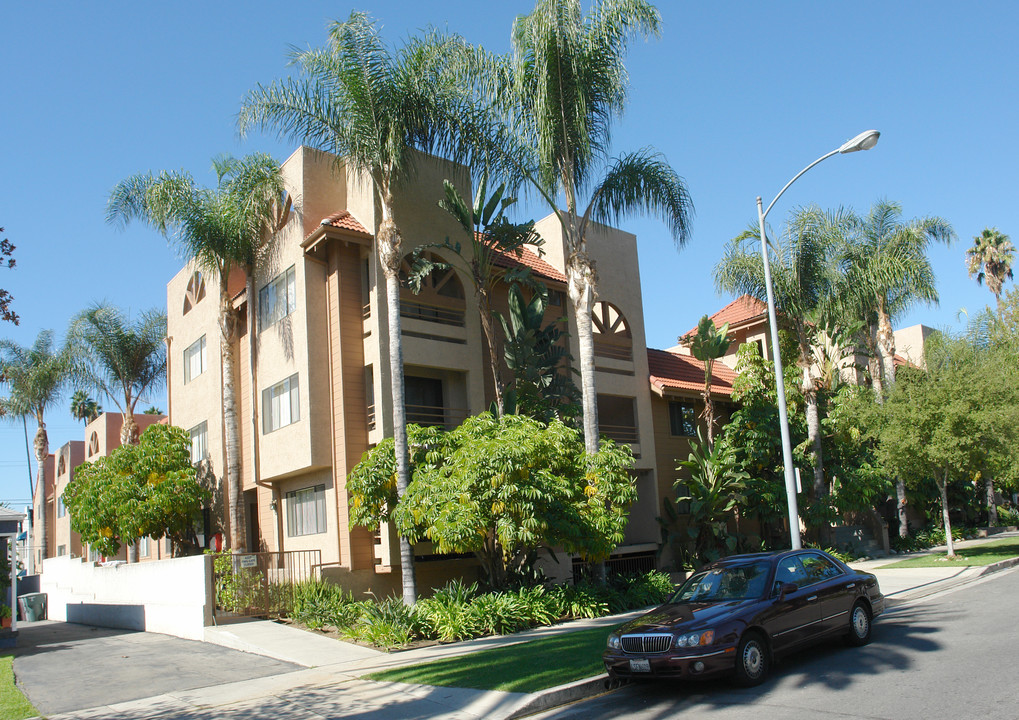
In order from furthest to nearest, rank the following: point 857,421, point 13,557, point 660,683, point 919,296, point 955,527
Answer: point 955,527
point 919,296
point 857,421
point 13,557
point 660,683

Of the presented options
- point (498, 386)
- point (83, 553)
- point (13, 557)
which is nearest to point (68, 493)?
point (13, 557)

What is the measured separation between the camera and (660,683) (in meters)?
9.71

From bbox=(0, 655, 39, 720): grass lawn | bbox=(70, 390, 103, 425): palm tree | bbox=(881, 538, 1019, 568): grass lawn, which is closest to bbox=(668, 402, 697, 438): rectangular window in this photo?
bbox=(881, 538, 1019, 568): grass lawn

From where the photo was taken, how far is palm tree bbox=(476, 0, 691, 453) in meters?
17.6

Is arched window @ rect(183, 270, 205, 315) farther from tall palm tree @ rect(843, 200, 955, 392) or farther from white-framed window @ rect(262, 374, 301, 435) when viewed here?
tall palm tree @ rect(843, 200, 955, 392)

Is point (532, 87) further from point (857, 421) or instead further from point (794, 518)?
point (857, 421)

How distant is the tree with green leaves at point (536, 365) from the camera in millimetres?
19203

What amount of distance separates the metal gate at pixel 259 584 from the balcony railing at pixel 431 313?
20.3 feet

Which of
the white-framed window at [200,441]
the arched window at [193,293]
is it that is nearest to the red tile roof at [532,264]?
the white-framed window at [200,441]

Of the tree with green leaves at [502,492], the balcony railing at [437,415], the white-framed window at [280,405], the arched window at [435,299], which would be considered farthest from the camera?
the arched window at [435,299]

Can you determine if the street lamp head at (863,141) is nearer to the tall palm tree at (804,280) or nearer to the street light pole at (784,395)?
the street light pole at (784,395)

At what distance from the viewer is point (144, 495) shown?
22250mm

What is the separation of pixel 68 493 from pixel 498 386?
15769 millimetres

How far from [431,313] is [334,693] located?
1178cm
